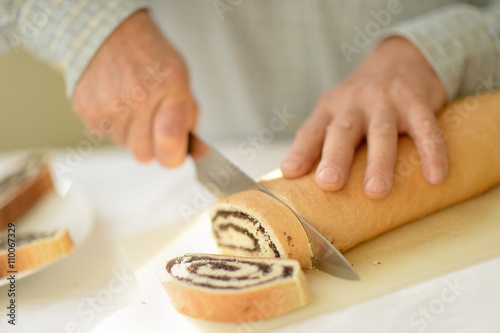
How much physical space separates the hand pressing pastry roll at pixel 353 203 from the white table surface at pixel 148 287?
0.25 m

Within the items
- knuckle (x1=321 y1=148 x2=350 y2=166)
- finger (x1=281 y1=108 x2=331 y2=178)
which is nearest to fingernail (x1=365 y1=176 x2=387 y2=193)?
knuckle (x1=321 y1=148 x2=350 y2=166)

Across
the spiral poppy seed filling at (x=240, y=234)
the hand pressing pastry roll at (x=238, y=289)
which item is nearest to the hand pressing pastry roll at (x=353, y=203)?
the spiral poppy seed filling at (x=240, y=234)

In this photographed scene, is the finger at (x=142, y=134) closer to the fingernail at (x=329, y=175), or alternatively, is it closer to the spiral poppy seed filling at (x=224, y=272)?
the spiral poppy seed filling at (x=224, y=272)

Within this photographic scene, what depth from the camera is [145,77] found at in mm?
1876

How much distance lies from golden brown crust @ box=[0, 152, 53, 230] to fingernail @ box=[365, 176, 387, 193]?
1.39 meters

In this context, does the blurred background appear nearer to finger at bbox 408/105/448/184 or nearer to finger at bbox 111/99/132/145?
finger at bbox 111/99/132/145

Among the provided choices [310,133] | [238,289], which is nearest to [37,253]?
[238,289]

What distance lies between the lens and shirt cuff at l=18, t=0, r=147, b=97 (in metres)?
1.94

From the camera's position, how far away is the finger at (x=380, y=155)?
58.0 inches

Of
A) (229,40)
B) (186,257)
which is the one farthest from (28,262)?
(229,40)

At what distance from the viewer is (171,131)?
1.83 metres

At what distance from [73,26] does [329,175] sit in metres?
1.20

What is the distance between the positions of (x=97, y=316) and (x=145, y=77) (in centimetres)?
88

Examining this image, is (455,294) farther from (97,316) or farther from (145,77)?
(145,77)
